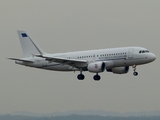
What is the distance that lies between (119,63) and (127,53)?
5.87 feet

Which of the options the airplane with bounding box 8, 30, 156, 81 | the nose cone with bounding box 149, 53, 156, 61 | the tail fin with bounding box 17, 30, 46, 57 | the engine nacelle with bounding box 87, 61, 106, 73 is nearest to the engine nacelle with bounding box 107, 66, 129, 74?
the airplane with bounding box 8, 30, 156, 81

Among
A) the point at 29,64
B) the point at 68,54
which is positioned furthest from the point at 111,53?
the point at 29,64

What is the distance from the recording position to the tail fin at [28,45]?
96750 mm

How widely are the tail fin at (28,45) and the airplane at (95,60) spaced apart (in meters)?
0.25

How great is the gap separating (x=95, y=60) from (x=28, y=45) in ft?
50.1

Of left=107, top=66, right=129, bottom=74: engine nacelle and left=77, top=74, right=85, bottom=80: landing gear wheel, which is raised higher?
left=107, top=66, right=129, bottom=74: engine nacelle

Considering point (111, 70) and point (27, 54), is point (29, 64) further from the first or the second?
point (111, 70)

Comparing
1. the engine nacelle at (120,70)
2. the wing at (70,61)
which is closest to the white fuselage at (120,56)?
the wing at (70,61)

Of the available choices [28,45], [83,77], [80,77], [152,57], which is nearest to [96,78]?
[83,77]

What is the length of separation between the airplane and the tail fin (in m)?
0.25

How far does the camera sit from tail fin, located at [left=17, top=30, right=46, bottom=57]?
317 feet

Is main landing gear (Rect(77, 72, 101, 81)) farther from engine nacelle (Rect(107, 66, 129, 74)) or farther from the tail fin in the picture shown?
the tail fin

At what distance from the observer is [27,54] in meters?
96.5

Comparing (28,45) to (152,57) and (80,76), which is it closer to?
(80,76)
